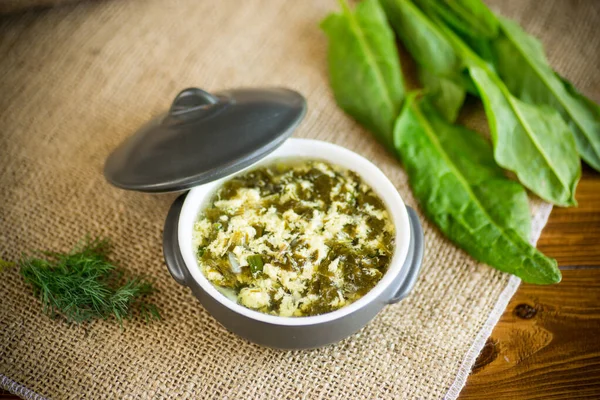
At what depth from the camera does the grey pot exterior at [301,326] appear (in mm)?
1054

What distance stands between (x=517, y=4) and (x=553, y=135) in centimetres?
60

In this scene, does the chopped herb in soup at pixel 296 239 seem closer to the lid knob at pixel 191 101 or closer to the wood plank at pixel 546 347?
the lid knob at pixel 191 101

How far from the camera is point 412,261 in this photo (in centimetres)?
114

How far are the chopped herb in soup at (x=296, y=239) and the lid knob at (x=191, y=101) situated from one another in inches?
7.2

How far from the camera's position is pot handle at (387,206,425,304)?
44.0 inches

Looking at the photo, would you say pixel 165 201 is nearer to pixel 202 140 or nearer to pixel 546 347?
pixel 202 140

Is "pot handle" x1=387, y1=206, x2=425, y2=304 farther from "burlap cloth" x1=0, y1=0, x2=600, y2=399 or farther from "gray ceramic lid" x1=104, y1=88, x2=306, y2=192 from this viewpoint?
"gray ceramic lid" x1=104, y1=88, x2=306, y2=192

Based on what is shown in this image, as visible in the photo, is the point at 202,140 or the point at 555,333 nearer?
the point at 202,140

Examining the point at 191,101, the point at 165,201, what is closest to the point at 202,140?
the point at 191,101

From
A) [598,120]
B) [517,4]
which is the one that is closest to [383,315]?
[598,120]

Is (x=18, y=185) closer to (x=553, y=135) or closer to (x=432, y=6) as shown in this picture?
(x=432, y=6)

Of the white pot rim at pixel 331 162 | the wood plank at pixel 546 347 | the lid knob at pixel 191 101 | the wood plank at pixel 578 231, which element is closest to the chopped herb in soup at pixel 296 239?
the white pot rim at pixel 331 162

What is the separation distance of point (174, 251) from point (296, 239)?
246 mm

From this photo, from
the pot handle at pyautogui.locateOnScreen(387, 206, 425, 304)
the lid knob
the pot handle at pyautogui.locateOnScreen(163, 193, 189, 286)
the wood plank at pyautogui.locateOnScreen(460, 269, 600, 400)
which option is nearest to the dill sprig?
the pot handle at pyautogui.locateOnScreen(163, 193, 189, 286)
